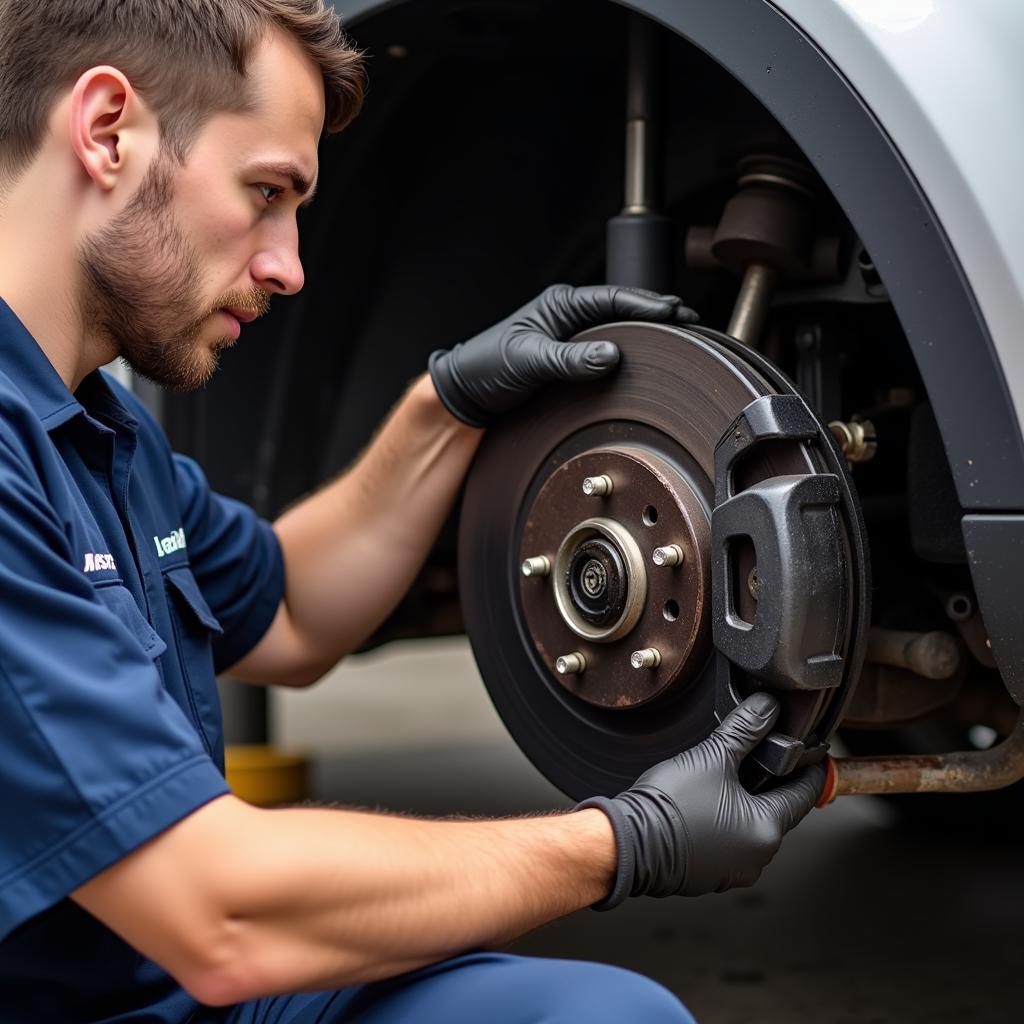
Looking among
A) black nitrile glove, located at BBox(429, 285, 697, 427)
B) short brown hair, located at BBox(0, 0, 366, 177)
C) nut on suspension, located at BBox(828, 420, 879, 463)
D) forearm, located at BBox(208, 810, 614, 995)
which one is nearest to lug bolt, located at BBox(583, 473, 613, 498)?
black nitrile glove, located at BBox(429, 285, 697, 427)

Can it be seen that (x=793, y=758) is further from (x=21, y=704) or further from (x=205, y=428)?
(x=205, y=428)

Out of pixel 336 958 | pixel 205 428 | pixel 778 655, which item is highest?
pixel 205 428

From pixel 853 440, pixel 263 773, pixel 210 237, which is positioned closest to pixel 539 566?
pixel 853 440

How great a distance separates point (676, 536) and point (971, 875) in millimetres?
1222

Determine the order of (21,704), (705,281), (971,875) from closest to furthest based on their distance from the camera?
(21,704), (705,281), (971,875)

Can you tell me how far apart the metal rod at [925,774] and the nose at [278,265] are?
2.03ft

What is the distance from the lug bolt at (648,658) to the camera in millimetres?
1163

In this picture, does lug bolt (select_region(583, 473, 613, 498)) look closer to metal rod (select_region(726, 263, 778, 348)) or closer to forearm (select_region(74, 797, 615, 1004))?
metal rod (select_region(726, 263, 778, 348))

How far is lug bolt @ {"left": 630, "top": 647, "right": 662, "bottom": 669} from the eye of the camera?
3.82 ft

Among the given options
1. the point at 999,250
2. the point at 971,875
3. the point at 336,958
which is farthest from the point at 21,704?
the point at 971,875

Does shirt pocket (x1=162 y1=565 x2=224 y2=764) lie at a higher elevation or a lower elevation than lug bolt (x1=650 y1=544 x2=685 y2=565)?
lower

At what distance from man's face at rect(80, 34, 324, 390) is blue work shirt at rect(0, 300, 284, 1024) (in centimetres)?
8

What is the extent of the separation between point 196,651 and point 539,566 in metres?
0.34

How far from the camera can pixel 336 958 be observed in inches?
34.6
